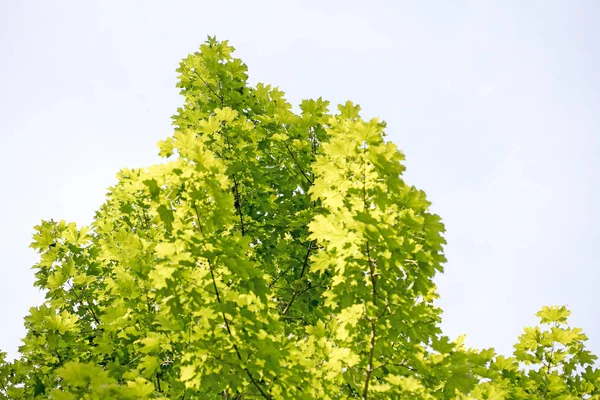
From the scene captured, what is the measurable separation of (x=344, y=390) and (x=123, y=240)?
138 inches

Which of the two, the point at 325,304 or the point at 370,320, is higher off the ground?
the point at 325,304

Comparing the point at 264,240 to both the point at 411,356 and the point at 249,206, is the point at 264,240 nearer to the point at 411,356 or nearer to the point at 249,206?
the point at 249,206

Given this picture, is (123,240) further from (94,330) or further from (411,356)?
(411,356)

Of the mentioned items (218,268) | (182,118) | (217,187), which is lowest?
(218,268)

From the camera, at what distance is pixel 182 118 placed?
7.88 m

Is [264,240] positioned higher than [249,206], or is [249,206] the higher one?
[249,206]

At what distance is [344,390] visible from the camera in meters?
4.79

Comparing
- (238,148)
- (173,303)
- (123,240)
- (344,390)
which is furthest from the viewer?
(238,148)

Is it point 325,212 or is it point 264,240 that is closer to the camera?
point 325,212

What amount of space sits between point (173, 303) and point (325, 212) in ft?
9.01

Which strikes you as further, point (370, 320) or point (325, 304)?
point (325, 304)

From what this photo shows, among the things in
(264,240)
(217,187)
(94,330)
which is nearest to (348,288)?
(217,187)

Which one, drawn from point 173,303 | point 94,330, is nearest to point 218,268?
point 173,303

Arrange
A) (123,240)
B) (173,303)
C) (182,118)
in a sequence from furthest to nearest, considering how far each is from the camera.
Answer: (182,118)
(123,240)
(173,303)
